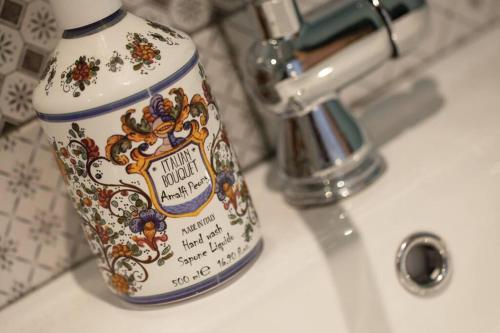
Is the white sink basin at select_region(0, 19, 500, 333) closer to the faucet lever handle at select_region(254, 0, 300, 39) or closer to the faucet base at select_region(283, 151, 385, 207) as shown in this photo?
the faucet base at select_region(283, 151, 385, 207)

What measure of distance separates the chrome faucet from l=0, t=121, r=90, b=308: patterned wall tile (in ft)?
0.43

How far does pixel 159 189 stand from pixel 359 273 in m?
0.13

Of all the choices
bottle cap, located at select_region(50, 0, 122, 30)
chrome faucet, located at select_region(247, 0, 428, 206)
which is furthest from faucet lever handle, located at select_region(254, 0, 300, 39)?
bottle cap, located at select_region(50, 0, 122, 30)

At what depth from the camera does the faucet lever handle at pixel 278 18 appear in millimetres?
425

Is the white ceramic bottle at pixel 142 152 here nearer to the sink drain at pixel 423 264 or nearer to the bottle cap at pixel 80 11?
the bottle cap at pixel 80 11

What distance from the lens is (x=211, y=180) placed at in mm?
380

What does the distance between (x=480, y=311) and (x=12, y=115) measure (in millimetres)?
286

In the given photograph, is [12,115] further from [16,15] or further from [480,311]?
[480,311]

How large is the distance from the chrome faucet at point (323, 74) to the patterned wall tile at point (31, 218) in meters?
0.13

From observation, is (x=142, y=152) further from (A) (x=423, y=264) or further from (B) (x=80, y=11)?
(A) (x=423, y=264)

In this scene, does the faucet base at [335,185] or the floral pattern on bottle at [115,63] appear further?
the faucet base at [335,185]

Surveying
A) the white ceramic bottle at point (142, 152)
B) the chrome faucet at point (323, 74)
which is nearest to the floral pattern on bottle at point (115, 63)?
the white ceramic bottle at point (142, 152)

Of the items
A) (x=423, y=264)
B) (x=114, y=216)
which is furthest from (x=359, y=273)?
(x=114, y=216)

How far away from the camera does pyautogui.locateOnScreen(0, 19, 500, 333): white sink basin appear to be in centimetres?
40
